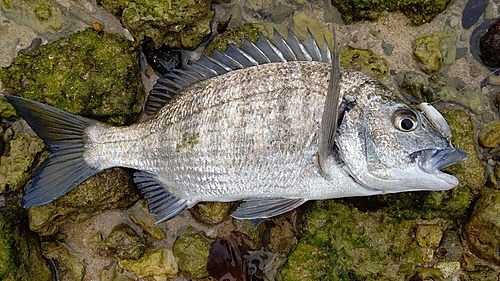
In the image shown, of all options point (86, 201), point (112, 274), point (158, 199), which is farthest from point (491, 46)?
point (112, 274)

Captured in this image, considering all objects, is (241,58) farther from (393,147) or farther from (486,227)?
(486,227)

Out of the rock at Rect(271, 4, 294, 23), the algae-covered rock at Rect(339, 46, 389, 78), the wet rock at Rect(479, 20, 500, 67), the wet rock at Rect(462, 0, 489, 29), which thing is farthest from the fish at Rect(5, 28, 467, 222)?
the wet rock at Rect(462, 0, 489, 29)

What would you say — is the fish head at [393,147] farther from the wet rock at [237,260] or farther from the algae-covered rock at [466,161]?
the wet rock at [237,260]

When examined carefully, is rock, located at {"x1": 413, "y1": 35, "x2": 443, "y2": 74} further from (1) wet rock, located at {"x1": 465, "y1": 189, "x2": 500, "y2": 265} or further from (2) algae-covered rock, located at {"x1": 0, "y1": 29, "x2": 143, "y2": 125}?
(2) algae-covered rock, located at {"x1": 0, "y1": 29, "x2": 143, "y2": 125}

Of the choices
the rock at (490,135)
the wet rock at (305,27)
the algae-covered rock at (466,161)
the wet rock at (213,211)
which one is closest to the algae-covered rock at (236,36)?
the wet rock at (305,27)

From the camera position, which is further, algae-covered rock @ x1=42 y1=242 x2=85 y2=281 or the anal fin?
algae-covered rock @ x1=42 y1=242 x2=85 y2=281

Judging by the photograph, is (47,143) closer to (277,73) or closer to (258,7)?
(277,73)
